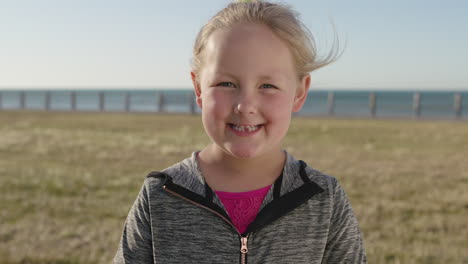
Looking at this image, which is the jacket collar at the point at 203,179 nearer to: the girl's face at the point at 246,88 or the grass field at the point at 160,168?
the girl's face at the point at 246,88

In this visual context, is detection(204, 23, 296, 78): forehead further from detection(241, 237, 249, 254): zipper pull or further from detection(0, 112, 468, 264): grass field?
detection(0, 112, 468, 264): grass field

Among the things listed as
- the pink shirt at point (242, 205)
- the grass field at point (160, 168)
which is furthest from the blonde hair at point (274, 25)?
the grass field at point (160, 168)

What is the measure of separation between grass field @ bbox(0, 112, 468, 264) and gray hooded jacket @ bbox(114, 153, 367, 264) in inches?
94.3

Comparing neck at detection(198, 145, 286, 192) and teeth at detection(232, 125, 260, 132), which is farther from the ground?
teeth at detection(232, 125, 260, 132)

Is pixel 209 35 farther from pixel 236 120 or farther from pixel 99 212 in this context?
pixel 99 212

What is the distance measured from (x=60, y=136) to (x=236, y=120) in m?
11.4

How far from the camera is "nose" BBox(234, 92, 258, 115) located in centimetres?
154

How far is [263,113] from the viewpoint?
5.27 ft

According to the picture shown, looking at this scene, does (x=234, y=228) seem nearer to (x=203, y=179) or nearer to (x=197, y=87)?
(x=203, y=179)

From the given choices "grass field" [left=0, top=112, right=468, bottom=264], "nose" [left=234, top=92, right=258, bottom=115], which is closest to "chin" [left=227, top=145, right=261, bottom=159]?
"nose" [left=234, top=92, right=258, bottom=115]

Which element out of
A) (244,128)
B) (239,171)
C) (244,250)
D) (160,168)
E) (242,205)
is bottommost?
(160,168)

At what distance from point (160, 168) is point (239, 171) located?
6.06 metres

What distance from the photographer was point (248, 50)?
5.13ft

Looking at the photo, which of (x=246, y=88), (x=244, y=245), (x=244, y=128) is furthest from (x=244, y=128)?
(x=244, y=245)
